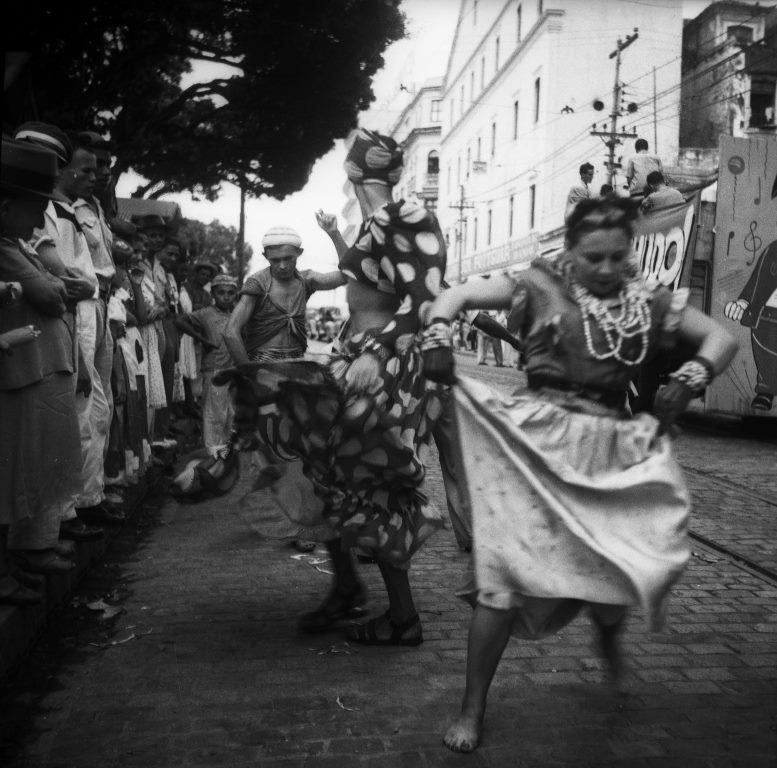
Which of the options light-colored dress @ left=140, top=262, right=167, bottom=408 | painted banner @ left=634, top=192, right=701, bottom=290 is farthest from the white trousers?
painted banner @ left=634, top=192, right=701, bottom=290

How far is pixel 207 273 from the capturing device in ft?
41.1

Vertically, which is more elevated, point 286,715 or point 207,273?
point 207,273

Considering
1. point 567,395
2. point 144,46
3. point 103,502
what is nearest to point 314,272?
point 103,502

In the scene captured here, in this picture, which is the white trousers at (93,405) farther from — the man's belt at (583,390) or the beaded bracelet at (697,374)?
the beaded bracelet at (697,374)

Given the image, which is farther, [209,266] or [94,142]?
[209,266]

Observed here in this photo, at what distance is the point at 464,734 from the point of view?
3004 mm

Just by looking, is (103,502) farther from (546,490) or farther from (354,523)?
(546,490)

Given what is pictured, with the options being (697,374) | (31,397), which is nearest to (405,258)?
(697,374)

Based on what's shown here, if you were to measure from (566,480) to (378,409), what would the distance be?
111 cm

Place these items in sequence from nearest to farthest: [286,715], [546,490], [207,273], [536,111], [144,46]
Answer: [546,490] < [286,715] < [207,273] < [144,46] < [536,111]

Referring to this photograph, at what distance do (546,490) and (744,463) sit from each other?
7.46 meters

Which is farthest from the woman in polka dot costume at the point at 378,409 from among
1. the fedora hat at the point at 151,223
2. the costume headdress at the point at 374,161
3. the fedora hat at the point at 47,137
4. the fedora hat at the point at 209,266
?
the fedora hat at the point at 209,266

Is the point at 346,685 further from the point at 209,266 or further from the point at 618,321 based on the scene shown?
the point at 209,266

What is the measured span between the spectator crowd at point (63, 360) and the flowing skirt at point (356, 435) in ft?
2.59
